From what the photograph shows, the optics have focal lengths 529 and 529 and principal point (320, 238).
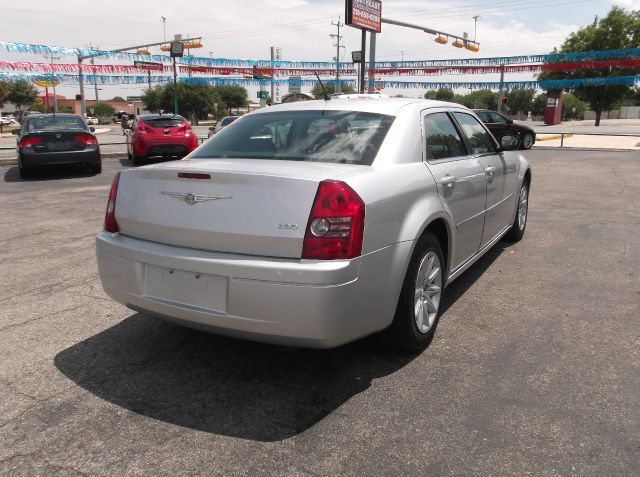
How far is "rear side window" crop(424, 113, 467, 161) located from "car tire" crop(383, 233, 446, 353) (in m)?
0.69

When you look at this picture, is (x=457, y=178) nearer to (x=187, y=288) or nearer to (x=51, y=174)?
(x=187, y=288)

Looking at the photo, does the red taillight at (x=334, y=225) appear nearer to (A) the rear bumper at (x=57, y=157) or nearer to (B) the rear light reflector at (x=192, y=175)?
(B) the rear light reflector at (x=192, y=175)

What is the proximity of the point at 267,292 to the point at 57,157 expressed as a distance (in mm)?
10957

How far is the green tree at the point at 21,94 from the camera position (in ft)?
256

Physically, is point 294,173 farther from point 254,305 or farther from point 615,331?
point 615,331

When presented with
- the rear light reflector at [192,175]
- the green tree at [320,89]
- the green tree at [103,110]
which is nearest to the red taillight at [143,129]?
the green tree at [320,89]

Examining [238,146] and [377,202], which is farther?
[238,146]

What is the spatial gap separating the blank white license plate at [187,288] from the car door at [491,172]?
2620 mm

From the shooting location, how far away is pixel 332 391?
9.50 feet

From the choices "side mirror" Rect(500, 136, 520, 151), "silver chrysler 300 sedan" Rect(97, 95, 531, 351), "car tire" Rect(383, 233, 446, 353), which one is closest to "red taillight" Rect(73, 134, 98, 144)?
"silver chrysler 300 sedan" Rect(97, 95, 531, 351)

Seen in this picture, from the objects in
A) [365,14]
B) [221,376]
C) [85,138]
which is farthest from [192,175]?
[365,14]

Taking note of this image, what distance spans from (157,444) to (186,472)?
0.26 meters

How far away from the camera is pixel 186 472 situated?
223cm

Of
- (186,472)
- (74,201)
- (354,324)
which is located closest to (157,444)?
(186,472)
